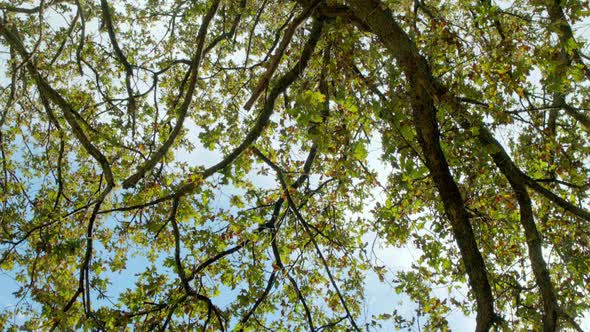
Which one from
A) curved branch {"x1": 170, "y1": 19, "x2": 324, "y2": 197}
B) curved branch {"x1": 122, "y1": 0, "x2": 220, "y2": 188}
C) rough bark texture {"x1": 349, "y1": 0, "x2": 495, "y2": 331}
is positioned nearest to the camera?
rough bark texture {"x1": 349, "y1": 0, "x2": 495, "y2": 331}

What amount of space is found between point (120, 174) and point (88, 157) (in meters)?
1.27

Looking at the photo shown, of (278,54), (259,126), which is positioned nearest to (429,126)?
(278,54)

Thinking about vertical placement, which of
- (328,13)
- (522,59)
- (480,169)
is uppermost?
(328,13)

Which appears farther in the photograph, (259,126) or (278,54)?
(259,126)

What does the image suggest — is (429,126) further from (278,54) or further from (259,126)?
(259,126)

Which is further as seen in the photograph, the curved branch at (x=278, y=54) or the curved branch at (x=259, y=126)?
the curved branch at (x=259, y=126)

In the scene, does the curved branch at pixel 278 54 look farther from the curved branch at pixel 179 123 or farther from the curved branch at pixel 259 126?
the curved branch at pixel 179 123

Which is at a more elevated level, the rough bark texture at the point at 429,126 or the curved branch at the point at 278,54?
the curved branch at the point at 278,54

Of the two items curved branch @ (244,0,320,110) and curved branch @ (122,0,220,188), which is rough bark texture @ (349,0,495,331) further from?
curved branch @ (122,0,220,188)

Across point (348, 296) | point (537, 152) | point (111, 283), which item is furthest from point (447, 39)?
point (111, 283)

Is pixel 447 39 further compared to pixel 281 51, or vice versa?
pixel 281 51

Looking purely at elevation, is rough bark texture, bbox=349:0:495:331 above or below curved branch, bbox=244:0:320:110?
below

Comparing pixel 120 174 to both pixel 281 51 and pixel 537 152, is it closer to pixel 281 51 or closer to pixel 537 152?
pixel 281 51

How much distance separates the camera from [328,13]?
4.93 m
